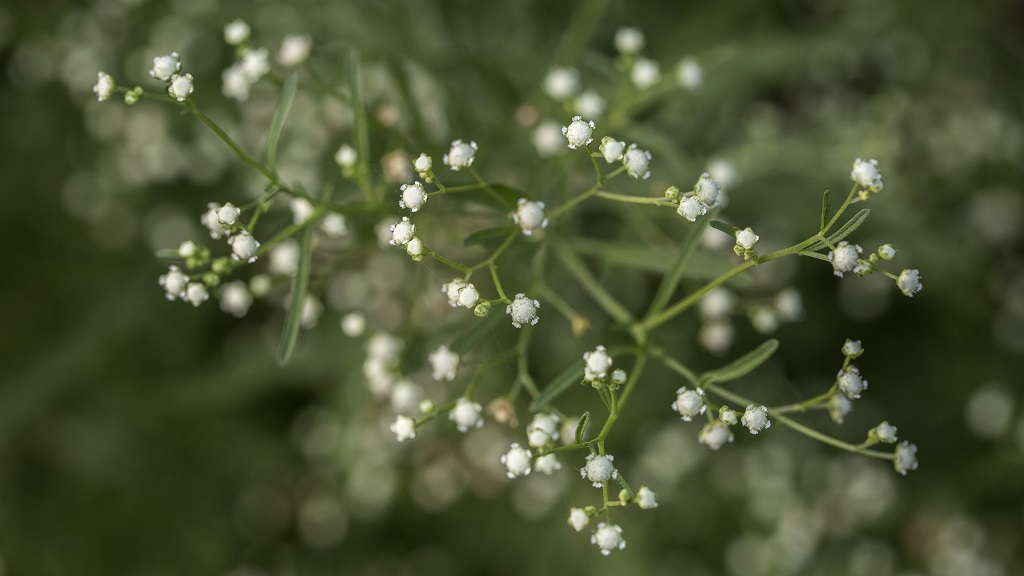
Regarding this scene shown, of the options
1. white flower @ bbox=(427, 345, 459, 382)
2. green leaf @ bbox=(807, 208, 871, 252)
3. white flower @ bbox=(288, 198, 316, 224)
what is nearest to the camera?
green leaf @ bbox=(807, 208, 871, 252)

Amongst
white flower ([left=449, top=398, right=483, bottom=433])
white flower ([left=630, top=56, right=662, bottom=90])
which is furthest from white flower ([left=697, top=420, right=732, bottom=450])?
white flower ([left=630, top=56, right=662, bottom=90])

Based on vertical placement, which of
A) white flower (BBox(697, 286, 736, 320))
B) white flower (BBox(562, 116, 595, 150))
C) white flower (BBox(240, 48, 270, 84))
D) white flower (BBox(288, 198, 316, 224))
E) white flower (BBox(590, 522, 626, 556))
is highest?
white flower (BBox(562, 116, 595, 150))

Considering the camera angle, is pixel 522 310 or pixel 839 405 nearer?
pixel 522 310

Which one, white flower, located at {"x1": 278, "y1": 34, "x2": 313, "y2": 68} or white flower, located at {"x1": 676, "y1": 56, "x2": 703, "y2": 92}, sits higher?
white flower, located at {"x1": 278, "y1": 34, "x2": 313, "y2": 68}

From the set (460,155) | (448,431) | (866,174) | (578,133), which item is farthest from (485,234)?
(448,431)

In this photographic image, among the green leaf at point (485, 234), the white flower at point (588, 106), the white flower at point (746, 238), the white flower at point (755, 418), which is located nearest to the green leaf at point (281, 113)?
the green leaf at point (485, 234)

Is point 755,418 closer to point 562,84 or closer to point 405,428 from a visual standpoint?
point 405,428

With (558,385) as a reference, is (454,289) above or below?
above

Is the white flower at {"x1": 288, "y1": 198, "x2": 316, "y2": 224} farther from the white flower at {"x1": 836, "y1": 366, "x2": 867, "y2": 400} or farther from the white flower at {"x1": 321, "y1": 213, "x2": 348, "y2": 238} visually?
the white flower at {"x1": 836, "y1": 366, "x2": 867, "y2": 400}
